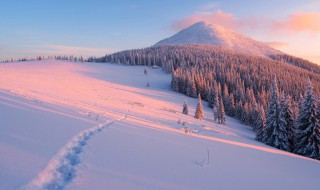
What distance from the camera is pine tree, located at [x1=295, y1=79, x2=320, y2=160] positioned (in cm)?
2673

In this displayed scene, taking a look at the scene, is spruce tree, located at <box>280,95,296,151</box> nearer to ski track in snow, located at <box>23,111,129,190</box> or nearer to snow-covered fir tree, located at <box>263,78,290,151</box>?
snow-covered fir tree, located at <box>263,78,290,151</box>

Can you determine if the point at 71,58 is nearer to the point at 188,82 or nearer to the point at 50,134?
the point at 188,82

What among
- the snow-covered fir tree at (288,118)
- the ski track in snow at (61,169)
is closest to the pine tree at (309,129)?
the snow-covered fir tree at (288,118)

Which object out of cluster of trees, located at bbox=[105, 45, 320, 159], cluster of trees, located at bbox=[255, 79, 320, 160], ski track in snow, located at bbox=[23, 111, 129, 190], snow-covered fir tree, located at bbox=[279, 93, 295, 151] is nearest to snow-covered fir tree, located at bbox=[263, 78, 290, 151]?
cluster of trees, located at bbox=[255, 79, 320, 160]

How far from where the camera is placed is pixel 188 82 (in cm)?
9200

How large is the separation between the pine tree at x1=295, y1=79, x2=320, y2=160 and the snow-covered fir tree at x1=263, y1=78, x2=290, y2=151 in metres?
2.44

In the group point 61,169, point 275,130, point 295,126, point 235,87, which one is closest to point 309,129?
point 295,126

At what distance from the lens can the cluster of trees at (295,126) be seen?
88.4 feet

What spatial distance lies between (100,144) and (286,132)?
29.3 meters

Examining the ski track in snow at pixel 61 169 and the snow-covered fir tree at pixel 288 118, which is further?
the snow-covered fir tree at pixel 288 118

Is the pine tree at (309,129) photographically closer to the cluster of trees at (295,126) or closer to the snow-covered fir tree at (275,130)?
the cluster of trees at (295,126)

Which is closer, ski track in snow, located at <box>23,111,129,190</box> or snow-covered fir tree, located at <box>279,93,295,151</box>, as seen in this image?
ski track in snow, located at <box>23,111,129,190</box>

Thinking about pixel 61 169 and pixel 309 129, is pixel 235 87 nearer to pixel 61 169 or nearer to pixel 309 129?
pixel 309 129

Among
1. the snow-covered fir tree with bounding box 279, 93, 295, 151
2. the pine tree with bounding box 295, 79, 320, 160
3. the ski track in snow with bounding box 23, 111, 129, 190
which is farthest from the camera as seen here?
the snow-covered fir tree with bounding box 279, 93, 295, 151
